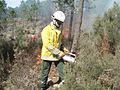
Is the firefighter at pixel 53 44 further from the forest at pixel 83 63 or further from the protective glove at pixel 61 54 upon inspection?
the forest at pixel 83 63

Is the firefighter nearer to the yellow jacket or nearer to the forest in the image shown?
the yellow jacket

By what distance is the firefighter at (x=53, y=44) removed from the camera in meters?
7.10

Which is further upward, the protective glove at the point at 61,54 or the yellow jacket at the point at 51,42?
the yellow jacket at the point at 51,42

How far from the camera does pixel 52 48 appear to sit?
7039mm

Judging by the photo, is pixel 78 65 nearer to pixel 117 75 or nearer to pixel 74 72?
pixel 74 72

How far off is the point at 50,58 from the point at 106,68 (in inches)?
51.0

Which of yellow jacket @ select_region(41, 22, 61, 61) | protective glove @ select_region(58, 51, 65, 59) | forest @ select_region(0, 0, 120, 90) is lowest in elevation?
forest @ select_region(0, 0, 120, 90)

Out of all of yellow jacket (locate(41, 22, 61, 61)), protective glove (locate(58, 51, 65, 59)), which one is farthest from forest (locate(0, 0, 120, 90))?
yellow jacket (locate(41, 22, 61, 61))

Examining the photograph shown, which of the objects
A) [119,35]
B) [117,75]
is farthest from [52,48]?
[119,35]

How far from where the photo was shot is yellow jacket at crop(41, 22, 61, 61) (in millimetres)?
7076

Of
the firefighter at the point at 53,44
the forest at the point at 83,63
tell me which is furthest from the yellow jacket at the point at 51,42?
the forest at the point at 83,63

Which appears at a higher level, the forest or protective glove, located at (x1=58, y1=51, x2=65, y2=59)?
protective glove, located at (x1=58, y1=51, x2=65, y2=59)

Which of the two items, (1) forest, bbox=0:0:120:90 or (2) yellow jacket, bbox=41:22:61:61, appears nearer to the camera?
(1) forest, bbox=0:0:120:90

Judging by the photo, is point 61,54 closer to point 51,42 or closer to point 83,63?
point 51,42
